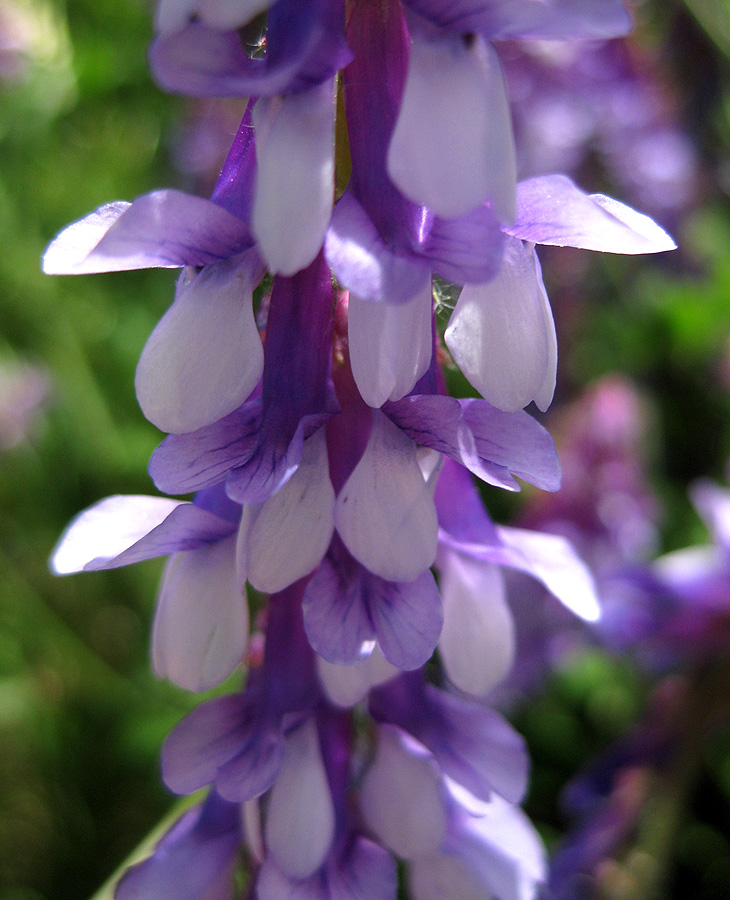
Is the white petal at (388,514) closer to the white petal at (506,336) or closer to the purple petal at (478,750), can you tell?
the white petal at (506,336)

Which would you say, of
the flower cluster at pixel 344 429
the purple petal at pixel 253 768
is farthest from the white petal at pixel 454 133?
the purple petal at pixel 253 768

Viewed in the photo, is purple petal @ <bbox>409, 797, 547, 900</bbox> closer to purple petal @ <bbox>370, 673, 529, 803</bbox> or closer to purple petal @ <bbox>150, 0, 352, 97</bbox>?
purple petal @ <bbox>370, 673, 529, 803</bbox>

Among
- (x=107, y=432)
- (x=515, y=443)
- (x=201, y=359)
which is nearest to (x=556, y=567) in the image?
(x=515, y=443)

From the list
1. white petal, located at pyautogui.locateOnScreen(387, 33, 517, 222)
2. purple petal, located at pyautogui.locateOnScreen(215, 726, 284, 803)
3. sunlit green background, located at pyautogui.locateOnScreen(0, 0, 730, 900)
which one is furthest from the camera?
sunlit green background, located at pyautogui.locateOnScreen(0, 0, 730, 900)

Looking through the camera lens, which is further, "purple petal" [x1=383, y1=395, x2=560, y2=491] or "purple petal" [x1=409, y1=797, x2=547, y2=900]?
"purple petal" [x1=409, y1=797, x2=547, y2=900]

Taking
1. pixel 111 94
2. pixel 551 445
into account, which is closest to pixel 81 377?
pixel 111 94

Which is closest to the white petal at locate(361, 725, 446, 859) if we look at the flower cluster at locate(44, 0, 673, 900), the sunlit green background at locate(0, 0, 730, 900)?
the flower cluster at locate(44, 0, 673, 900)

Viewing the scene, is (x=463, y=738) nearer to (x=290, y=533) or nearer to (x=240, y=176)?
(x=290, y=533)
